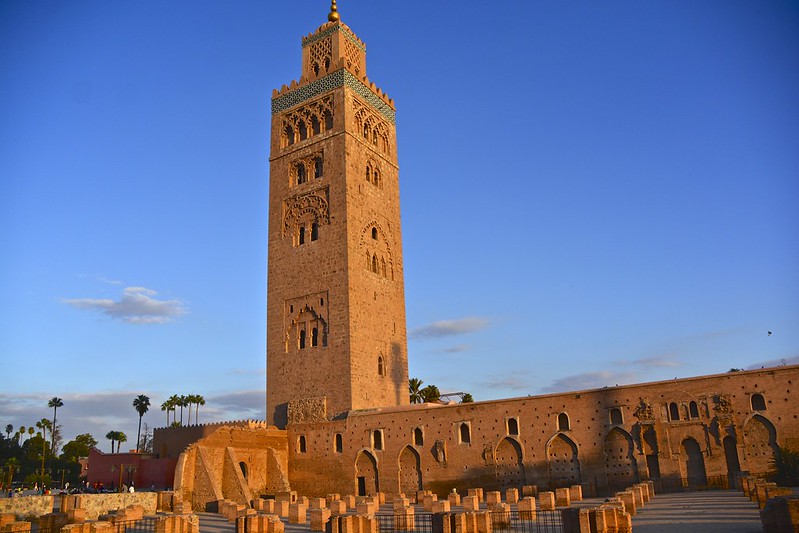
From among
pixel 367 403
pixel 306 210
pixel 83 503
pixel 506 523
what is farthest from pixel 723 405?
pixel 306 210

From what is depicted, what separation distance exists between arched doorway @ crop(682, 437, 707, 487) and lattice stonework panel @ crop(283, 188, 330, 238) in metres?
17.2

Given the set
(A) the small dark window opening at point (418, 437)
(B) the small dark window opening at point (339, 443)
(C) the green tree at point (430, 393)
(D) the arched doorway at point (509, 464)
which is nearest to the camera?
(D) the arched doorway at point (509, 464)

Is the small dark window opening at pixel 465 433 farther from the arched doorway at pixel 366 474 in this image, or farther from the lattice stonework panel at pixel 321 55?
the lattice stonework panel at pixel 321 55

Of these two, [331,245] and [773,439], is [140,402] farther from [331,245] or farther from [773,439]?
[773,439]

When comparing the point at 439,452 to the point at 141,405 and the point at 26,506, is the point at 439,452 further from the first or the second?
the point at 141,405

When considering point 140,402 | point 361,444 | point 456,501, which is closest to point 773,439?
point 456,501

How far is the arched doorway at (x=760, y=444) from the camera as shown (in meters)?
18.6

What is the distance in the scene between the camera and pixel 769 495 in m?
13.9

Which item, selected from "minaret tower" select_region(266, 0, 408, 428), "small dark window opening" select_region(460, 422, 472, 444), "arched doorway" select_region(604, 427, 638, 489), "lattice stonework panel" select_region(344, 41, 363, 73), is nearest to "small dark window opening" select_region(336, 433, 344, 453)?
"minaret tower" select_region(266, 0, 408, 428)

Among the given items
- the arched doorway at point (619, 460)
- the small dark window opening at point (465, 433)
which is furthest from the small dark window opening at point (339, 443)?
the arched doorway at point (619, 460)

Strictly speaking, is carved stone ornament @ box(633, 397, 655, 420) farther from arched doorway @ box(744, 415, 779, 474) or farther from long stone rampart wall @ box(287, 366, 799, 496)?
arched doorway @ box(744, 415, 779, 474)

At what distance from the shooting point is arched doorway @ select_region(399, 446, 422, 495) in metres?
24.0

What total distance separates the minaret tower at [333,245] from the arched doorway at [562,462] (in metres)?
8.60

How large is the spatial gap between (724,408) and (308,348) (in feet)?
54.0
